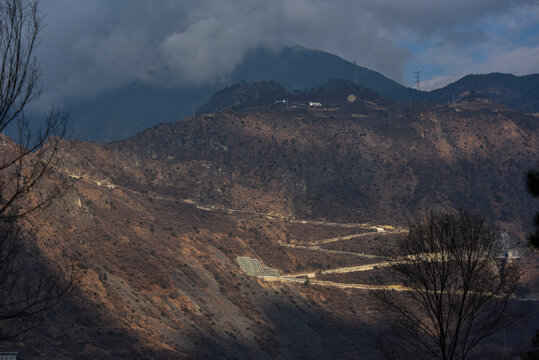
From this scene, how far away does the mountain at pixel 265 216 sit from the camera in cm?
5612

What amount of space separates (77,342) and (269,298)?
3164 centimetres

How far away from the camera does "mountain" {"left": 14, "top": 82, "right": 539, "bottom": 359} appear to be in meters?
56.1

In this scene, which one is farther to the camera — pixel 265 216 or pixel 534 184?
pixel 265 216

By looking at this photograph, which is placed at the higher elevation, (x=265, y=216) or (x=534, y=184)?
(x=534, y=184)

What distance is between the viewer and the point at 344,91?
561 ft

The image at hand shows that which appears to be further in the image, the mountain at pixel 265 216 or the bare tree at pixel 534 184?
the mountain at pixel 265 216

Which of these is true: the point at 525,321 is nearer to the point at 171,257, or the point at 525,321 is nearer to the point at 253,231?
the point at 253,231

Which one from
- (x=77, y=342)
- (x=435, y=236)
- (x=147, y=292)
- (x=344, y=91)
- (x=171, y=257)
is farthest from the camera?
(x=344, y=91)

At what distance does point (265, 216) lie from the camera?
333 feet

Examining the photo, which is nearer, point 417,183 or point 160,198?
point 160,198

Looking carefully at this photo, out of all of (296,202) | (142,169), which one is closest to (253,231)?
(296,202)

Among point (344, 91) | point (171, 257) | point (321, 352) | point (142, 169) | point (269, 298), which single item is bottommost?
point (321, 352)

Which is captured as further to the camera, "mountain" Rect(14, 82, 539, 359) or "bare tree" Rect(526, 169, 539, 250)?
"mountain" Rect(14, 82, 539, 359)

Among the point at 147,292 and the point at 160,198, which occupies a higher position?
the point at 160,198
